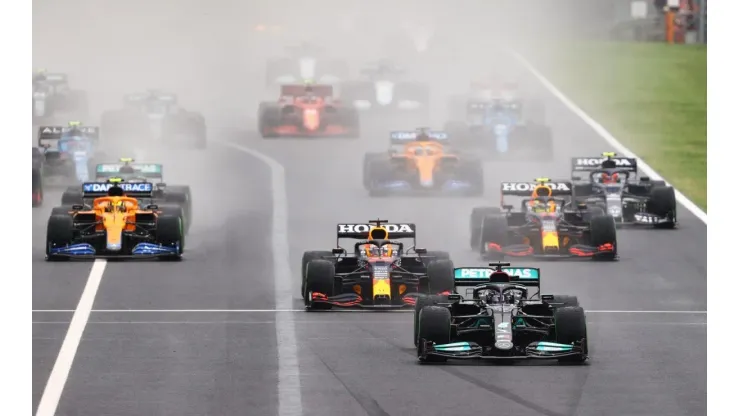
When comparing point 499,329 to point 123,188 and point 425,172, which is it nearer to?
point 123,188

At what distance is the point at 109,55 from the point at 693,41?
84.0ft

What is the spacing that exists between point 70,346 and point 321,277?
4.75 meters

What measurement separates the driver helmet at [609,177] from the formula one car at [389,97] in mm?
21795

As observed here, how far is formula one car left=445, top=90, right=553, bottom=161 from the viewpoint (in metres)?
58.2

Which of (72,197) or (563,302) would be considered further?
(72,197)

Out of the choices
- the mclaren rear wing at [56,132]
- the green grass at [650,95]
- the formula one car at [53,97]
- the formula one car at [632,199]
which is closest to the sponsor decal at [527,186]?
the formula one car at [632,199]

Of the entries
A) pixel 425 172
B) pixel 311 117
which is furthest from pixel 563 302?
pixel 311 117

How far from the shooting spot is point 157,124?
6109cm

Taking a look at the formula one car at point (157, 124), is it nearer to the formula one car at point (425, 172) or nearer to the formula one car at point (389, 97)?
→ the formula one car at point (389, 97)

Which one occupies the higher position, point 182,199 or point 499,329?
point 182,199

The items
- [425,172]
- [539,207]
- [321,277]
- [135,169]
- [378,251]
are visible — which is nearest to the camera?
[321,277]

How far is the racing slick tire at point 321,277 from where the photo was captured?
3506 cm

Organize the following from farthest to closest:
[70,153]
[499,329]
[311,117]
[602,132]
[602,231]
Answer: [602,132] → [311,117] → [70,153] → [602,231] → [499,329]
